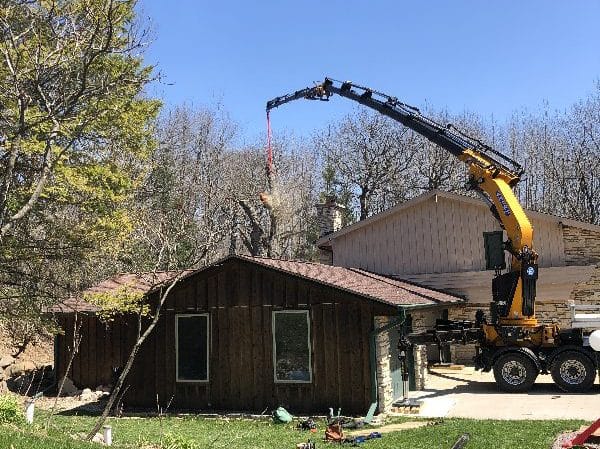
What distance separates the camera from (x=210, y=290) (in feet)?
46.8

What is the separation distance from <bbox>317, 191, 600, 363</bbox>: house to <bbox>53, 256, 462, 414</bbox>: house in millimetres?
4946

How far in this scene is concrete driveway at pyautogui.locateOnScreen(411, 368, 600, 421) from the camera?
11.7 metres

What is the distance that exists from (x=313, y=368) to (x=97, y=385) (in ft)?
20.5

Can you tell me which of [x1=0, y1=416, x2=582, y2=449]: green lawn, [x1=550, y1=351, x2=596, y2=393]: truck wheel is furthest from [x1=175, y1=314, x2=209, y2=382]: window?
[x1=550, y1=351, x2=596, y2=393]: truck wheel

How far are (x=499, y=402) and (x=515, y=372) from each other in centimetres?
132

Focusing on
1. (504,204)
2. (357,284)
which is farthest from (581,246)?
(357,284)

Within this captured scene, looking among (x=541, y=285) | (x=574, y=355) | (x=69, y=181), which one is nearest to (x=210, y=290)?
(x=69, y=181)

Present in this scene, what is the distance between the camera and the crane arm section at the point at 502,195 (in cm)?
1424

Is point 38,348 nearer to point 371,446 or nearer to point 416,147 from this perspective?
point 371,446

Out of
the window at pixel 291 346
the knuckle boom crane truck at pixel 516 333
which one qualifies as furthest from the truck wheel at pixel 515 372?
the window at pixel 291 346

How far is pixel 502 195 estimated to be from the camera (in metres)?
15.0

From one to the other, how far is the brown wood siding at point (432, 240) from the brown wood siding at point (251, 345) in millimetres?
8126

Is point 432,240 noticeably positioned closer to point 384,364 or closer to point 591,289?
point 591,289

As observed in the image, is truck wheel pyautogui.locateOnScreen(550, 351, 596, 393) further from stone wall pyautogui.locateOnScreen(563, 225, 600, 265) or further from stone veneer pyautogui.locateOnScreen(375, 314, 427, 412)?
stone wall pyautogui.locateOnScreen(563, 225, 600, 265)
